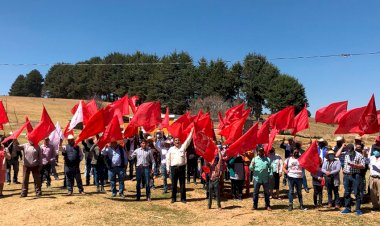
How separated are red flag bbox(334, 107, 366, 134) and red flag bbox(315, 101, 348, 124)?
1878 millimetres

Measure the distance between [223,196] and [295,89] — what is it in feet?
174

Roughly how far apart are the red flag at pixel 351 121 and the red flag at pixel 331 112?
1878 mm

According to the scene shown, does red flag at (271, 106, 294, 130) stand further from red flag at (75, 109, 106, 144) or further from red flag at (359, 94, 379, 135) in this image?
red flag at (75, 109, 106, 144)

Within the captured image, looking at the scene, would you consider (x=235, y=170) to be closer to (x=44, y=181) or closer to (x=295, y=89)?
(x=44, y=181)

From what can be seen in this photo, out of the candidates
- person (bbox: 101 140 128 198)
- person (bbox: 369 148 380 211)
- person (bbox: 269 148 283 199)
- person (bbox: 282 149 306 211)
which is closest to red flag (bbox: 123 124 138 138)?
person (bbox: 101 140 128 198)

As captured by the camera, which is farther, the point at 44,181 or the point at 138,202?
the point at 44,181

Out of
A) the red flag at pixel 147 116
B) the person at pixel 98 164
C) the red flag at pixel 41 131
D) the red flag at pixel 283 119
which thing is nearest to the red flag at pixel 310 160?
the red flag at pixel 283 119

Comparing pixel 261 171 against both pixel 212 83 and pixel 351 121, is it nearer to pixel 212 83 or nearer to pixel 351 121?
pixel 351 121

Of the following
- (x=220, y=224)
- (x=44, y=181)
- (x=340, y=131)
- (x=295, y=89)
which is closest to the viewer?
(x=220, y=224)

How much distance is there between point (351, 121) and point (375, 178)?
9.01ft

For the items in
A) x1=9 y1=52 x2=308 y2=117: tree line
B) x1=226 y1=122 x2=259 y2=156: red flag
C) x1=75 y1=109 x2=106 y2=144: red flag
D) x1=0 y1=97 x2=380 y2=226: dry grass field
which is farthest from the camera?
x1=9 y1=52 x2=308 y2=117: tree line

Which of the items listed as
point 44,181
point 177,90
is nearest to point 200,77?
point 177,90

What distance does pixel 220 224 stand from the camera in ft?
36.2

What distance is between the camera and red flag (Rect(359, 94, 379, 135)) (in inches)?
544
